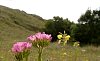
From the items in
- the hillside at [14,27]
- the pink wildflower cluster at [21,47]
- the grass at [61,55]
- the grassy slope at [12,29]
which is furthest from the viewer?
the hillside at [14,27]

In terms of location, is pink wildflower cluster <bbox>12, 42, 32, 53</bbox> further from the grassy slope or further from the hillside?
the hillside

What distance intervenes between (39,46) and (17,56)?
26 centimetres

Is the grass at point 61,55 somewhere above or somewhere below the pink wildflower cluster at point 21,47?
below

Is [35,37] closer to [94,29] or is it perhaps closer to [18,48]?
[18,48]

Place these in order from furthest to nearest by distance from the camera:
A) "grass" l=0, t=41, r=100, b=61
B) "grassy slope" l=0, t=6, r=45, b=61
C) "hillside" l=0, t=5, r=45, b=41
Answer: "hillside" l=0, t=5, r=45, b=41
"grassy slope" l=0, t=6, r=45, b=61
"grass" l=0, t=41, r=100, b=61

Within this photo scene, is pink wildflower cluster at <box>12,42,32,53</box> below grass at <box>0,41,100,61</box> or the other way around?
the other way around

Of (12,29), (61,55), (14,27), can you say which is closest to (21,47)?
(61,55)

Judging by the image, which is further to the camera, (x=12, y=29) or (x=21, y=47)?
(x=12, y=29)

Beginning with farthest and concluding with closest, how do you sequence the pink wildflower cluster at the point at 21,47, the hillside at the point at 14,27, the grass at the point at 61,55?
1. the hillside at the point at 14,27
2. the grass at the point at 61,55
3. the pink wildflower cluster at the point at 21,47

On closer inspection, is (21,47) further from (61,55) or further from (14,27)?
(14,27)

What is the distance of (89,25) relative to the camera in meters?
42.8

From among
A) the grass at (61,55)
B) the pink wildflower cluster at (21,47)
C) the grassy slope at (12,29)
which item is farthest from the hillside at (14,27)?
the pink wildflower cluster at (21,47)

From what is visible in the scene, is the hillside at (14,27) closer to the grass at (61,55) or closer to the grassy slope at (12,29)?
the grassy slope at (12,29)

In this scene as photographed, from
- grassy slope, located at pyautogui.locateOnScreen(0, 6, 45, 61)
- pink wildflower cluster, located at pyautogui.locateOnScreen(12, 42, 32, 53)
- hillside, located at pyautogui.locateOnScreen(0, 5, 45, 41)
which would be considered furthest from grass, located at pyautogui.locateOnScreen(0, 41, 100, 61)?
hillside, located at pyautogui.locateOnScreen(0, 5, 45, 41)
